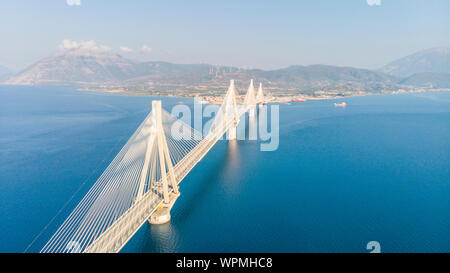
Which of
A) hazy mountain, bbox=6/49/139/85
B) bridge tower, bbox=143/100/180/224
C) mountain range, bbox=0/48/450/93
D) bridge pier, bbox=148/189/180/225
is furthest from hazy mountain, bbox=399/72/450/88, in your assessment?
hazy mountain, bbox=6/49/139/85

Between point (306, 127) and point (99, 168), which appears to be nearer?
point (99, 168)

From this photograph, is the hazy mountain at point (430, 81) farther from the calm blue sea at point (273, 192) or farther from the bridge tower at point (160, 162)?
the bridge tower at point (160, 162)

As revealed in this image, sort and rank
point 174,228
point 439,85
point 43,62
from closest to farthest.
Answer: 1. point 174,228
2. point 439,85
3. point 43,62

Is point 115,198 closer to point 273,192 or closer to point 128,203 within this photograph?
point 128,203

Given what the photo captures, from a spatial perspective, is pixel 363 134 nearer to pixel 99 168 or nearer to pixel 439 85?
pixel 99 168

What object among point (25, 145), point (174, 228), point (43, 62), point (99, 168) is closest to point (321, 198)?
point (174, 228)

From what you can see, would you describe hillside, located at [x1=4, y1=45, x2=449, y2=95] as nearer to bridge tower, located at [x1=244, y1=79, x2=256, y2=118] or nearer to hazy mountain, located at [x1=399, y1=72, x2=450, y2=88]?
hazy mountain, located at [x1=399, y1=72, x2=450, y2=88]
